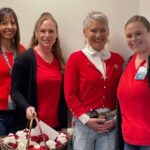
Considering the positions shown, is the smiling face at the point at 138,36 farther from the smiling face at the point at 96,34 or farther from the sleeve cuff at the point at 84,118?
the sleeve cuff at the point at 84,118

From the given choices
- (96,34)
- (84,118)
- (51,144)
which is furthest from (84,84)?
(51,144)

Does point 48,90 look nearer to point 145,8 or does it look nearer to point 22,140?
point 22,140

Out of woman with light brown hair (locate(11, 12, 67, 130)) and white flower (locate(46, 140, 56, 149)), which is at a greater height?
woman with light brown hair (locate(11, 12, 67, 130))

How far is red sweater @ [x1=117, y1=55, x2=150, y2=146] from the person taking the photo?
1816mm

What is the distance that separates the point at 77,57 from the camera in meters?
2.26

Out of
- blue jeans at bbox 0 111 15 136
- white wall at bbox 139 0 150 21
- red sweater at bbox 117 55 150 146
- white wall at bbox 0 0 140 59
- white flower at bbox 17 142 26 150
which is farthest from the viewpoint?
blue jeans at bbox 0 111 15 136

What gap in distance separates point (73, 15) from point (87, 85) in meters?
0.71

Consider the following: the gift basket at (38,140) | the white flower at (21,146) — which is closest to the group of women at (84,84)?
the gift basket at (38,140)

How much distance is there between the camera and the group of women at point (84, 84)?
1.89m

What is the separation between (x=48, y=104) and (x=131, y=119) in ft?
2.52

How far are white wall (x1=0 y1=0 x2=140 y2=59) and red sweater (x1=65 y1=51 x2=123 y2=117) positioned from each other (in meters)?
0.30

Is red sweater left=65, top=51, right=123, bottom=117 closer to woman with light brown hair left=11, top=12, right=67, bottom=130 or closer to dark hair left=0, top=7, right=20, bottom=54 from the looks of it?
woman with light brown hair left=11, top=12, right=67, bottom=130

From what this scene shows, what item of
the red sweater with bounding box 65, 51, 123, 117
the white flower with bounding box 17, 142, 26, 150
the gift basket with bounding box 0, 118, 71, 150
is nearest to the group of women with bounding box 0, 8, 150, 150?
the red sweater with bounding box 65, 51, 123, 117

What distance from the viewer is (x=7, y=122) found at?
257 cm
